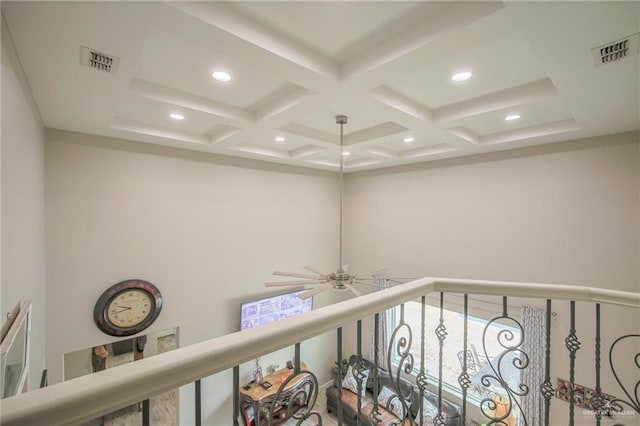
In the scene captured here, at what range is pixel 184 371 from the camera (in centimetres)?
61

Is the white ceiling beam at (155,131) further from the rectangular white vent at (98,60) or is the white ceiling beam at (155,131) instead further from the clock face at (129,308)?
the clock face at (129,308)

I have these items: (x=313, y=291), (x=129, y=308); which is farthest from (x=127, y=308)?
(x=313, y=291)

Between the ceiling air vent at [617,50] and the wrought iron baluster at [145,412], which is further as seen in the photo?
the ceiling air vent at [617,50]

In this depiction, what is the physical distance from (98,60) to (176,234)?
2746 millimetres

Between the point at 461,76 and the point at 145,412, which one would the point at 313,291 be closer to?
the point at 145,412

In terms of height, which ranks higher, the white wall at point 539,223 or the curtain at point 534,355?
the white wall at point 539,223

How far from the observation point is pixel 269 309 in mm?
5039

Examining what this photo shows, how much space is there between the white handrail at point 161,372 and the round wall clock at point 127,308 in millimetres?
3738

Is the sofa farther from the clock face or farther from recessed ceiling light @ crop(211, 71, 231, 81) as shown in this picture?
recessed ceiling light @ crop(211, 71, 231, 81)

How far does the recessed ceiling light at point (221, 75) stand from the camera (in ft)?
7.37

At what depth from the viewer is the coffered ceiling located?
1.47 metres

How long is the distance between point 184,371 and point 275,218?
15.5ft

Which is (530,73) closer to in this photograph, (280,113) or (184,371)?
(280,113)

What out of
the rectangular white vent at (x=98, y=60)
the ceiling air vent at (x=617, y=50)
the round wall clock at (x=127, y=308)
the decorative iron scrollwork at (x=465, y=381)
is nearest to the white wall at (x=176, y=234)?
the round wall clock at (x=127, y=308)
